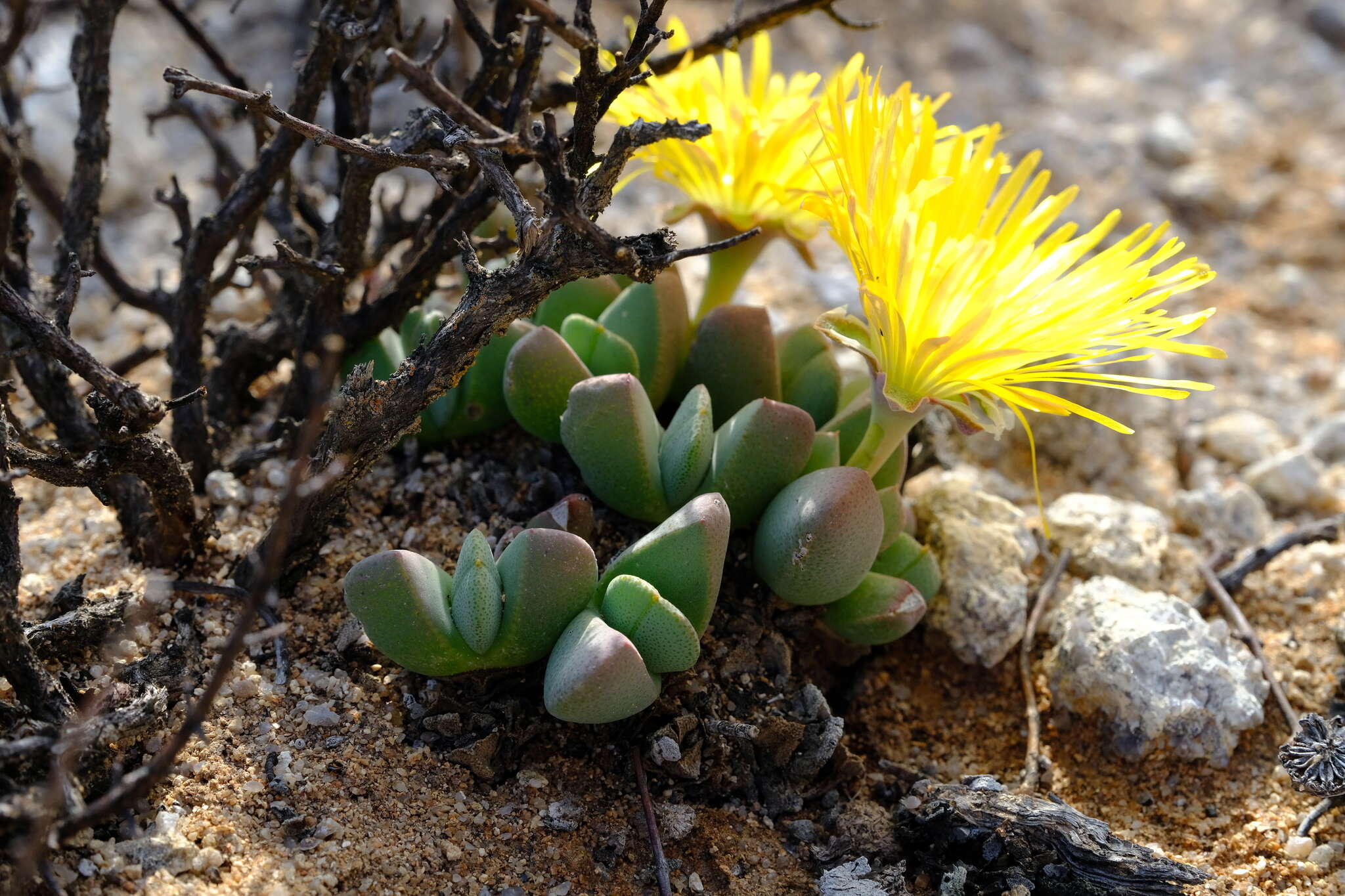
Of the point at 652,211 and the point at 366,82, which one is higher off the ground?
the point at 366,82

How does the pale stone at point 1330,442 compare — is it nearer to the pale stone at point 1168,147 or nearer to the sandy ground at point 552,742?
the sandy ground at point 552,742

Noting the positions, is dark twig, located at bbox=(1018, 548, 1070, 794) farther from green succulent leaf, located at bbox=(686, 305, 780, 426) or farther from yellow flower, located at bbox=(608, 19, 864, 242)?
yellow flower, located at bbox=(608, 19, 864, 242)

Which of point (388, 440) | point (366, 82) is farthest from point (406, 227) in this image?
point (388, 440)

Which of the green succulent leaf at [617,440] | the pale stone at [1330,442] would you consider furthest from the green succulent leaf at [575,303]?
the pale stone at [1330,442]

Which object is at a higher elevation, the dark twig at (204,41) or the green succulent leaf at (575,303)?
the dark twig at (204,41)

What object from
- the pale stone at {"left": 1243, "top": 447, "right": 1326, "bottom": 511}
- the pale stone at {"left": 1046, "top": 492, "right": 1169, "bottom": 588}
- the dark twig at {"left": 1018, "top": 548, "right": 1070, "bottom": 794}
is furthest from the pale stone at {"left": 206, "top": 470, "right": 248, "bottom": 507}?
the pale stone at {"left": 1243, "top": 447, "right": 1326, "bottom": 511}

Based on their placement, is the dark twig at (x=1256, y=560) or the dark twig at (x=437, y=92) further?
the dark twig at (x=1256, y=560)

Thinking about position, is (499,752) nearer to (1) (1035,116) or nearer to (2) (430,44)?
(2) (430,44)
